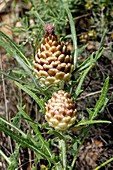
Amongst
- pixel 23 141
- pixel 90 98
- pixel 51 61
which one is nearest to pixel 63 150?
pixel 23 141

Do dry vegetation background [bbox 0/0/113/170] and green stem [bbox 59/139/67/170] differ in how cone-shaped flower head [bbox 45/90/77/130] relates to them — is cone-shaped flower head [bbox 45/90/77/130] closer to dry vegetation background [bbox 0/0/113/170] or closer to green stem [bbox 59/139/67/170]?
green stem [bbox 59/139/67/170]

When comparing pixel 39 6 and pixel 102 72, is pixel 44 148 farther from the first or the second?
pixel 39 6

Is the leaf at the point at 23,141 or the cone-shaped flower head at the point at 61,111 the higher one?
the cone-shaped flower head at the point at 61,111

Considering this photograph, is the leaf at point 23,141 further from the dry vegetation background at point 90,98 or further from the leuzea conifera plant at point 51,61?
the dry vegetation background at point 90,98

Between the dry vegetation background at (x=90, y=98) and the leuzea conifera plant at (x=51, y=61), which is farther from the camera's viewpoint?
the dry vegetation background at (x=90, y=98)

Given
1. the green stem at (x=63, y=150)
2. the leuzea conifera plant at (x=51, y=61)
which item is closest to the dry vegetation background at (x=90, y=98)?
the green stem at (x=63, y=150)

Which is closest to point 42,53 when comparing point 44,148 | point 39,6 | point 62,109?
point 62,109

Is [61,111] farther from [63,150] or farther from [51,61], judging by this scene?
[63,150]
